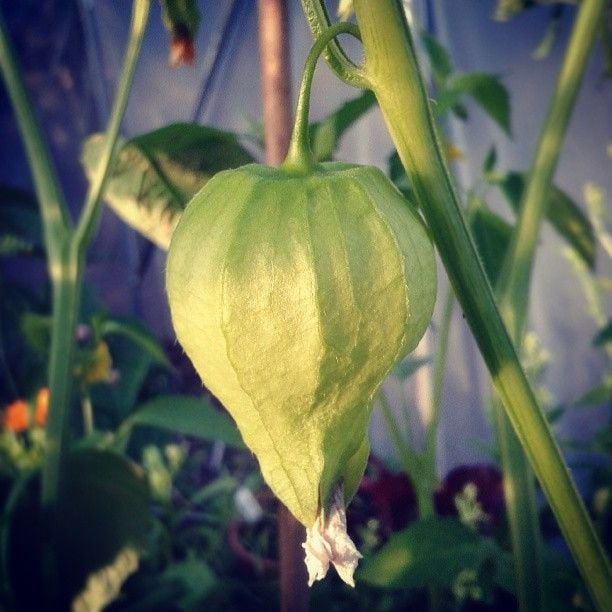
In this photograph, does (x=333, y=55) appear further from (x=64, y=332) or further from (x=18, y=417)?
(x=18, y=417)

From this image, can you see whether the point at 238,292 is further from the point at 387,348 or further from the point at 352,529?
the point at 352,529

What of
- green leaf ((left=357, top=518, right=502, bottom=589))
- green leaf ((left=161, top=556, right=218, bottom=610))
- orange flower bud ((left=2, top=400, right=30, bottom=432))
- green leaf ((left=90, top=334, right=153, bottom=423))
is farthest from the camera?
green leaf ((left=90, top=334, right=153, bottom=423))

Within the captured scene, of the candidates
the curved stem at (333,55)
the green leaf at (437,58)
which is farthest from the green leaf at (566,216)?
the curved stem at (333,55)

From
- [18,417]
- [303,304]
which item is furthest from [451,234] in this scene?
[18,417]

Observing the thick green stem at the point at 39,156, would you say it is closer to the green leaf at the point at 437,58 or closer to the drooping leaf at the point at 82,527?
the drooping leaf at the point at 82,527

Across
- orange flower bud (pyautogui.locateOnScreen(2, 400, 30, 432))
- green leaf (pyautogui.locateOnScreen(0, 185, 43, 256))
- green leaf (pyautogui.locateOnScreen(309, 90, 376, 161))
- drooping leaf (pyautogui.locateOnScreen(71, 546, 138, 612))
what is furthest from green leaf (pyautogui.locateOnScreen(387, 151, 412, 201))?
green leaf (pyautogui.locateOnScreen(0, 185, 43, 256))

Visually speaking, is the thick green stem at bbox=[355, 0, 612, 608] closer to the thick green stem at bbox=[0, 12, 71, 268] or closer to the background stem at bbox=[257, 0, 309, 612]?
the background stem at bbox=[257, 0, 309, 612]

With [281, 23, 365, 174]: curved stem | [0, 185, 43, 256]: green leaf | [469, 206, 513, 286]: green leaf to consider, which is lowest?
[0, 185, 43, 256]: green leaf
